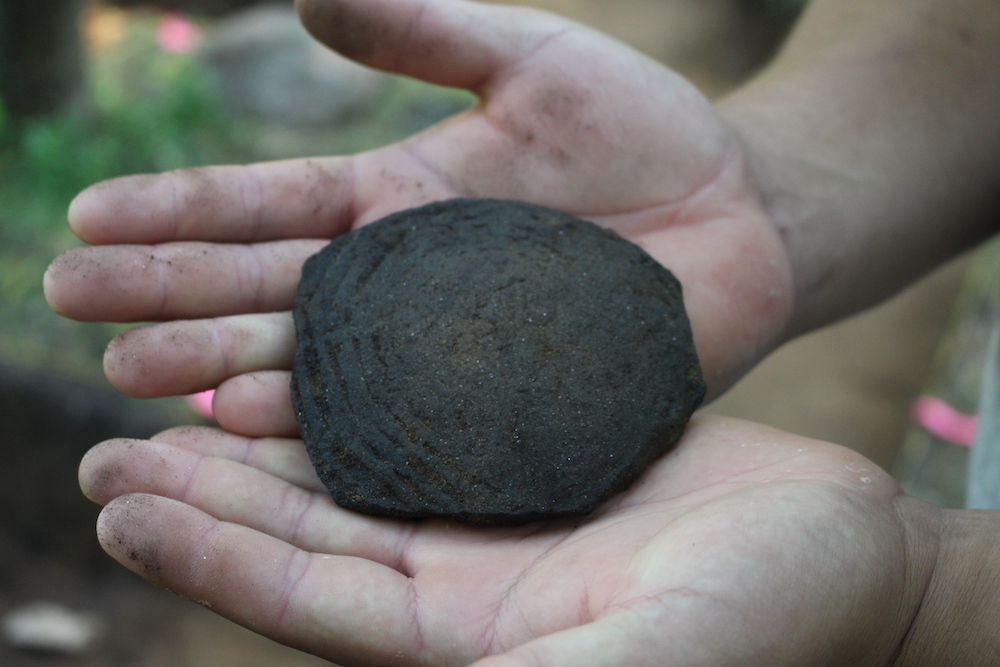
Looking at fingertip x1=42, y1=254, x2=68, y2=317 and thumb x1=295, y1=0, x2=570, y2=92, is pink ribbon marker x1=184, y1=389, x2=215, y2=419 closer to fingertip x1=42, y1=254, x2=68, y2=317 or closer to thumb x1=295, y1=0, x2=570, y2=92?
fingertip x1=42, y1=254, x2=68, y2=317

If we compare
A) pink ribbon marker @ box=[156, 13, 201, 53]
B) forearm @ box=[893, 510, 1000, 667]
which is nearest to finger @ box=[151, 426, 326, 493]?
forearm @ box=[893, 510, 1000, 667]

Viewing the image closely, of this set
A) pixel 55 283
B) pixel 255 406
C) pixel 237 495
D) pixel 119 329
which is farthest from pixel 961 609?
pixel 119 329

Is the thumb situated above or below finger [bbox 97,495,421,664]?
above

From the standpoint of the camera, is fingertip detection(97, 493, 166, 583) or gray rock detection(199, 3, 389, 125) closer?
fingertip detection(97, 493, 166, 583)

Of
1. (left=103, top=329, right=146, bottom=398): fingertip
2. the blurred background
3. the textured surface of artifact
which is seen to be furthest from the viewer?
the blurred background

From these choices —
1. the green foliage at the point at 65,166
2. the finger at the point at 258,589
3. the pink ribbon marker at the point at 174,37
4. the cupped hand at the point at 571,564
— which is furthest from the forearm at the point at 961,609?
the pink ribbon marker at the point at 174,37

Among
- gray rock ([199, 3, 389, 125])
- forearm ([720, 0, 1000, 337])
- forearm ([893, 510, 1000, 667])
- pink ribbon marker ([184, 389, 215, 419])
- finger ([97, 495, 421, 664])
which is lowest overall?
pink ribbon marker ([184, 389, 215, 419])

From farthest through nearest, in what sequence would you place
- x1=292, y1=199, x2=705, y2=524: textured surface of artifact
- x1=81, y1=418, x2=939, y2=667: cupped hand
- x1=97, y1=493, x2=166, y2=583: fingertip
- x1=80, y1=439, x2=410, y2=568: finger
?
x1=292, y1=199, x2=705, y2=524: textured surface of artifact < x1=80, y1=439, x2=410, y2=568: finger < x1=97, y1=493, x2=166, y2=583: fingertip < x1=81, y1=418, x2=939, y2=667: cupped hand
